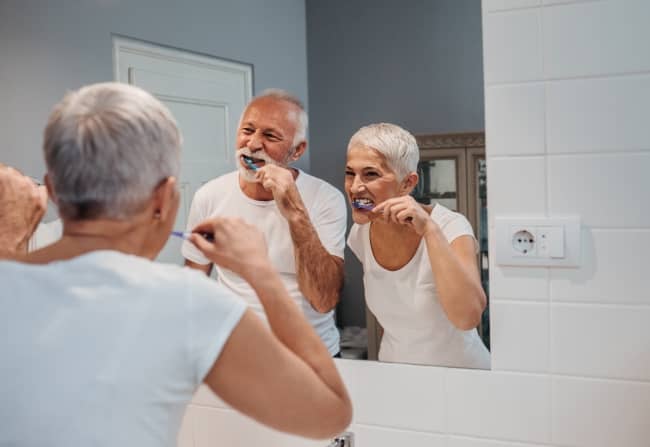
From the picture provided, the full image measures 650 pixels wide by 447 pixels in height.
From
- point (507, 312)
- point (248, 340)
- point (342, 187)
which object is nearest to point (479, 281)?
point (507, 312)

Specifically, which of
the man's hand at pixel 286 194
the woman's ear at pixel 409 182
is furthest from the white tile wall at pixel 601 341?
the man's hand at pixel 286 194

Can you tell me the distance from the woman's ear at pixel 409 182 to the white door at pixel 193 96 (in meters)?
0.40

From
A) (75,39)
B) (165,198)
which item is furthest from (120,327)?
(75,39)

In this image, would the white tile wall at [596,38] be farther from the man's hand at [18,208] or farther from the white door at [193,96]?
the man's hand at [18,208]

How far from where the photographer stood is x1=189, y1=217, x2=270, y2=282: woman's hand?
0.93 meters

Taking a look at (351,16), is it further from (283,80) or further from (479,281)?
(479,281)

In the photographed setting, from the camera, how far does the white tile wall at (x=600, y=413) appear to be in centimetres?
121

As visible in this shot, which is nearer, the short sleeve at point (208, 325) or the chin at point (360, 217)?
the short sleeve at point (208, 325)

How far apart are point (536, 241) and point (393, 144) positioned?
12.9 inches

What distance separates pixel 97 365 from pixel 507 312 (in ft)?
2.54

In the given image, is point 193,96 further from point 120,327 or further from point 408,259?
point 120,327

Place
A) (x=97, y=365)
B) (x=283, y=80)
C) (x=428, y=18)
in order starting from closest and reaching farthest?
(x=97, y=365) < (x=428, y=18) < (x=283, y=80)

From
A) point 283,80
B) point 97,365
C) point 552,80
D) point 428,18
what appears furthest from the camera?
point 283,80

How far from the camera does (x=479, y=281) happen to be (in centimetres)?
129
